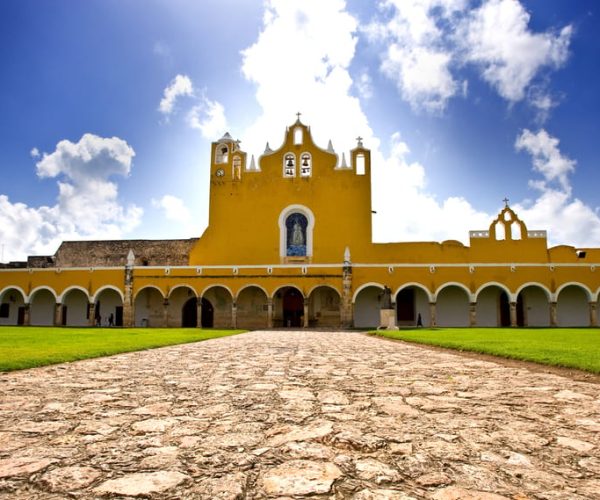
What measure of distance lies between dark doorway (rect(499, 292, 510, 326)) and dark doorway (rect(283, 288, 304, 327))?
11521 millimetres

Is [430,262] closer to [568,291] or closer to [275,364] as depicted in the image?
[568,291]

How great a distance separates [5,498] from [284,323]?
25262 mm

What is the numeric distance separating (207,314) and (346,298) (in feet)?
29.1

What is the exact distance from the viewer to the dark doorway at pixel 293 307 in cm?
2694

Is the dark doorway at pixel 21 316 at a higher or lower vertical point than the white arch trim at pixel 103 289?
lower

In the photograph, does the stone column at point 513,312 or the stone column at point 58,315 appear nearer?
the stone column at point 513,312

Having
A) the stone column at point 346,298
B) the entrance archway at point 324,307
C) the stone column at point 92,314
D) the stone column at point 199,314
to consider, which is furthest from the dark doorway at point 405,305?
the stone column at point 92,314

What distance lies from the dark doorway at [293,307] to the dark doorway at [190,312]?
559 cm

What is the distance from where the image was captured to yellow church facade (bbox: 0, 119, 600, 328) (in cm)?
2531

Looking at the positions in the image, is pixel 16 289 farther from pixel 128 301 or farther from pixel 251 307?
pixel 251 307

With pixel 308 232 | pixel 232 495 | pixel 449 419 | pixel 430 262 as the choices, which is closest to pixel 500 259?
pixel 430 262

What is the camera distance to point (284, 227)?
28.6 metres

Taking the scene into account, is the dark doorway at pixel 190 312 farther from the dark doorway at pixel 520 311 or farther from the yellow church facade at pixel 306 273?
the dark doorway at pixel 520 311

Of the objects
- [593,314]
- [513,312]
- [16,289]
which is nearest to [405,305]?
[513,312]
